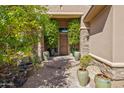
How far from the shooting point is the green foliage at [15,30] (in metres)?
4.12

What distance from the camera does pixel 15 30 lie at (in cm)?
434

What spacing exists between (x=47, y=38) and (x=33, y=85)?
7.47 meters

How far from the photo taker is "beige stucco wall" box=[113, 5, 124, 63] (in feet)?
17.4

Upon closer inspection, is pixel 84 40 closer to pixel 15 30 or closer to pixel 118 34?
pixel 118 34

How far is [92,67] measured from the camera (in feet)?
29.5

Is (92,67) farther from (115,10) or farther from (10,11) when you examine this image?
(10,11)

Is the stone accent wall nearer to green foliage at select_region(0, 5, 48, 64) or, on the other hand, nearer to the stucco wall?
the stucco wall

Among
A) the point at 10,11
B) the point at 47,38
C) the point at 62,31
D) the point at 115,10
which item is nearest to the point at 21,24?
the point at 10,11

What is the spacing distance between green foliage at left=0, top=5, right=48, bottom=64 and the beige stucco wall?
257 cm

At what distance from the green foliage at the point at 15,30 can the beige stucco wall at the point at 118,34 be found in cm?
257

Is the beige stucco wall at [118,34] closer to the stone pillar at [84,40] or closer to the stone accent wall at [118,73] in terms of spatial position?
the stone accent wall at [118,73]

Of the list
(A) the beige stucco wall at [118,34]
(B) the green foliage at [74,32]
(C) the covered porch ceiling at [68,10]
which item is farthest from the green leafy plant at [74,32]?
(A) the beige stucco wall at [118,34]

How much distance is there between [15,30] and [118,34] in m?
3.20

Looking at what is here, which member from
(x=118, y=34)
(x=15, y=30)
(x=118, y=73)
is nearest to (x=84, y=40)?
(x=118, y=34)
